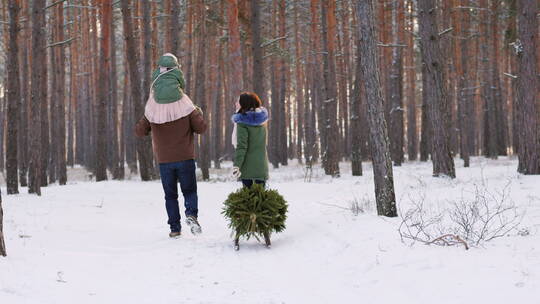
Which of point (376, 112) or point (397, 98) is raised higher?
point (397, 98)

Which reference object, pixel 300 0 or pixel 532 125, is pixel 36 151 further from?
pixel 300 0

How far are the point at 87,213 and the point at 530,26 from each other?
9.42m

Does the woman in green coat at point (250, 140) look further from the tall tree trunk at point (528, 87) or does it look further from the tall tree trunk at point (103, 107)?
the tall tree trunk at point (103, 107)

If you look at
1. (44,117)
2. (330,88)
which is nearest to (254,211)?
(330,88)

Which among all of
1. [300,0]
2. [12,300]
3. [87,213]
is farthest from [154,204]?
[300,0]

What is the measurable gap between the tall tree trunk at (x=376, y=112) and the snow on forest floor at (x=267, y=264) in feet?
1.29

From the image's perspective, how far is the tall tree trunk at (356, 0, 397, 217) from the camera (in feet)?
18.7

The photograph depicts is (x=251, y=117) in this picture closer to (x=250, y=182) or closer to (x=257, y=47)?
(x=250, y=182)

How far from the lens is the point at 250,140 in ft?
19.2

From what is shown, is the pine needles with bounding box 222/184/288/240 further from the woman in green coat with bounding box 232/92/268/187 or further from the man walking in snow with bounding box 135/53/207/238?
the man walking in snow with bounding box 135/53/207/238

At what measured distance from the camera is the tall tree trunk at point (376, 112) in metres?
5.69

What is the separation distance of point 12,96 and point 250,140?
22.0ft

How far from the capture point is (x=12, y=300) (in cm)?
316

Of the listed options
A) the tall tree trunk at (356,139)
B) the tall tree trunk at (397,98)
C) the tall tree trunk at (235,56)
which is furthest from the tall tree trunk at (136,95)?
the tall tree trunk at (397,98)
